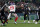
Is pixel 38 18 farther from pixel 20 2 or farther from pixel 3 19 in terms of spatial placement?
pixel 3 19

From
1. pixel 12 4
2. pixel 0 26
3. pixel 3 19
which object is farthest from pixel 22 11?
pixel 0 26

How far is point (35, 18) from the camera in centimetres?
897

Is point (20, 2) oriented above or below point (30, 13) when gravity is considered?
above

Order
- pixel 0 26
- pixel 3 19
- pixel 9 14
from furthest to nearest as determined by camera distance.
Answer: pixel 9 14
pixel 3 19
pixel 0 26

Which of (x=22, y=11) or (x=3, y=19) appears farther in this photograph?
(x=22, y=11)

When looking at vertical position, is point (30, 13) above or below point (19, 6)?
below

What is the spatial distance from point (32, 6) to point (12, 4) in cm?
162

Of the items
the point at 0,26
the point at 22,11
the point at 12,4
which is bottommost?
the point at 0,26

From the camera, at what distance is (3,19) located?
7.88 meters

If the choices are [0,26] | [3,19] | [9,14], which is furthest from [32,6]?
[0,26]

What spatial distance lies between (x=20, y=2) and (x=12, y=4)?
70 centimetres

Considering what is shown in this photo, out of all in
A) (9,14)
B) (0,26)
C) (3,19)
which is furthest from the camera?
(9,14)

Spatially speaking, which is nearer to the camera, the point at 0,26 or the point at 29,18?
the point at 0,26

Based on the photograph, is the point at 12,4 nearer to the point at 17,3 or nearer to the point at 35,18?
the point at 17,3
